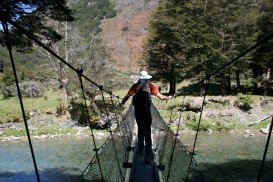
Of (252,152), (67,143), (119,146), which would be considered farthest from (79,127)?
(119,146)

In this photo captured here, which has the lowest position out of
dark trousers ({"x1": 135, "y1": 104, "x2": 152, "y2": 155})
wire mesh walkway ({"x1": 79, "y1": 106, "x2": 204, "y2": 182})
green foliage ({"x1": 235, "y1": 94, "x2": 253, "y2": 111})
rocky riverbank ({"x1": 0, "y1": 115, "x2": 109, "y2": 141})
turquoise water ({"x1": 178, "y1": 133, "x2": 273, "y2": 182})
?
rocky riverbank ({"x1": 0, "y1": 115, "x2": 109, "y2": 141})

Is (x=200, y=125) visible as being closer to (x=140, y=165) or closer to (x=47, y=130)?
(x=47, y=130)

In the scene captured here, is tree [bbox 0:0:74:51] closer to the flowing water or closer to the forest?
the flowing water

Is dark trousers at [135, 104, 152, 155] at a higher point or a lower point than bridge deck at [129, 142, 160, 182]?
higher

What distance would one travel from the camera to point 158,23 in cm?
2316

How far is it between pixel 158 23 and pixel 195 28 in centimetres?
288

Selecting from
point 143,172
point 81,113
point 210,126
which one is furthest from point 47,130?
point 143,172

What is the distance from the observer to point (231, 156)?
1123 centimetres

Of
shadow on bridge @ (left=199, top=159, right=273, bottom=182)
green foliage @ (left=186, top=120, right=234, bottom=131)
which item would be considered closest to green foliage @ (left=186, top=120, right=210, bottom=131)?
green foliage @ (left=186, top=120, right=234, bottom=131)

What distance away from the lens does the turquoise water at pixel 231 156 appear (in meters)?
9.15

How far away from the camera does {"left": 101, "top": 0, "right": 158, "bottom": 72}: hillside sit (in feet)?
217

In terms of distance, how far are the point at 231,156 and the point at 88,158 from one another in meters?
4.16

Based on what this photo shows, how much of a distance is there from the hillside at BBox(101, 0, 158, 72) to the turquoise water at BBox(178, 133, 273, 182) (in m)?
47.0

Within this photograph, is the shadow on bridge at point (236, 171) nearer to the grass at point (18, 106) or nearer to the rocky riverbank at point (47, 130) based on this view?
the rocky riverbank at point (47, 130)
